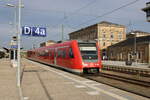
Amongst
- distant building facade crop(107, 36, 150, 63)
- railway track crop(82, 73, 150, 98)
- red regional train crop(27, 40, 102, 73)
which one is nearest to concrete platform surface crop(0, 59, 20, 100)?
red regional train crop(27, 40, 102, 73)

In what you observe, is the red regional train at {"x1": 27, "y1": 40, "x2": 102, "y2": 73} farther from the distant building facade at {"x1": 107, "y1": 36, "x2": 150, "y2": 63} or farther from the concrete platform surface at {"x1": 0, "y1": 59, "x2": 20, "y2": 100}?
the distant building facade at {"x1": 107, "y1": 36, "x2": 150, "y2": 63}

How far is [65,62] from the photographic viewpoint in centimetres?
1958

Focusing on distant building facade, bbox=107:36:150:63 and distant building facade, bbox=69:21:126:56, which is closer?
distant building facade, bbox=107:36:150:63

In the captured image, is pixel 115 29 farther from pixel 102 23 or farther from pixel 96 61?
pixel 96 61

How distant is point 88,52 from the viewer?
17.4 m

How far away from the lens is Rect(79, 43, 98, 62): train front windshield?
17078 millimetres

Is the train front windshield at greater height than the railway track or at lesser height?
greater

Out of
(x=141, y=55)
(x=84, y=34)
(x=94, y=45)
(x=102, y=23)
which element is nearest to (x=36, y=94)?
(x=94, y=45)

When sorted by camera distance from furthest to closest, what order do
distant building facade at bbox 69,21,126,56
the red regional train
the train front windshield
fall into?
1. distant building facade at bbox 69,21,126,56
2. the train front windshield
3. the red regional train

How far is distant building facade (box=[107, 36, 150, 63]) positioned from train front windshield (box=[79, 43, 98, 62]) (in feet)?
93.0

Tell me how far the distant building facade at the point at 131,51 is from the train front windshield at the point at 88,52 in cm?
2834

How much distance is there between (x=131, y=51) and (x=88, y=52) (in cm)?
3923

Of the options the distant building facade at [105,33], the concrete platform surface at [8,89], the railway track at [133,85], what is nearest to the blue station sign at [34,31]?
the concrete platform surface at [8,89]

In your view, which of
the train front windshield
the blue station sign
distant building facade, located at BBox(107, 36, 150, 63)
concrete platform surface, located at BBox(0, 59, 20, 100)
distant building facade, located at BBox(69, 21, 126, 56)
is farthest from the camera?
distant building facade, located at BBox(69, 21, 126, 56)
